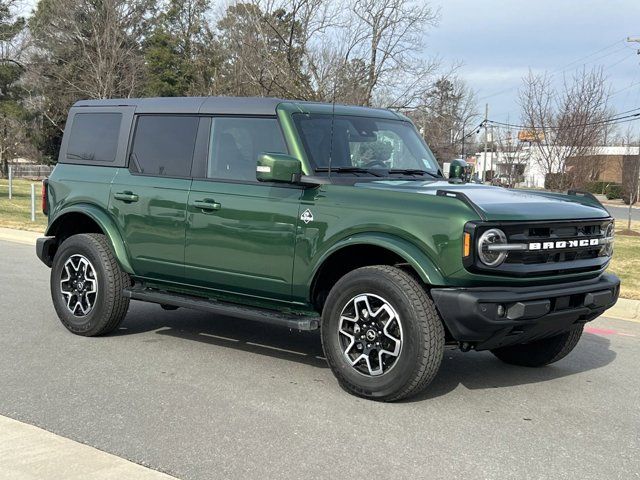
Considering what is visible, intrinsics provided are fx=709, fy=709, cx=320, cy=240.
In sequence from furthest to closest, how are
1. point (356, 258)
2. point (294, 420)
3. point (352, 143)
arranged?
1. point (352, 143)
2. point (356, 258)
3. point (294, 420)

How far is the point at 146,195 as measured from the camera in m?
5.93

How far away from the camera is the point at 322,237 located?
16.2 feet

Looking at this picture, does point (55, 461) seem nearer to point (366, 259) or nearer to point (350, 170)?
point (366, 259)

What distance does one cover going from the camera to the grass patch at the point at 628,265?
962cm

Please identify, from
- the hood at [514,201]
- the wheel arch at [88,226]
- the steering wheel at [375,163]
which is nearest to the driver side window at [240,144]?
the steering wheel at [375,163]

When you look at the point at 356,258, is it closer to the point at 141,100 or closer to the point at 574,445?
the point at 574,445

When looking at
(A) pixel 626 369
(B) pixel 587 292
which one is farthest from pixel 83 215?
(A) pixel 626 369

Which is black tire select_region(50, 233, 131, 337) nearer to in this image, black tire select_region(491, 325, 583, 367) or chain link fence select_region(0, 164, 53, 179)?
black tire select_region(491, 325, 583, 367)

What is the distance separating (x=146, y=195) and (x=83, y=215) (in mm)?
983

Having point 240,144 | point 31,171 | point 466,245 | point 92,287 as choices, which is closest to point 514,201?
point 466,245

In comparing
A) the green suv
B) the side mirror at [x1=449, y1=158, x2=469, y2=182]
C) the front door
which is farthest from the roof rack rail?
the side mirror at [x1=449, y1=158, x2=469, y2=182]

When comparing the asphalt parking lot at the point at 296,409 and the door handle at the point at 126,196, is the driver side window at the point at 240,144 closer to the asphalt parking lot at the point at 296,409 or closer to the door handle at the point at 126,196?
the door handle at the point at 126,196

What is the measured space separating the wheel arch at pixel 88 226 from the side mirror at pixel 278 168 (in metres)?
1.81

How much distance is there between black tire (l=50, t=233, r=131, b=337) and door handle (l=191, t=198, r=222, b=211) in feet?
3.74
